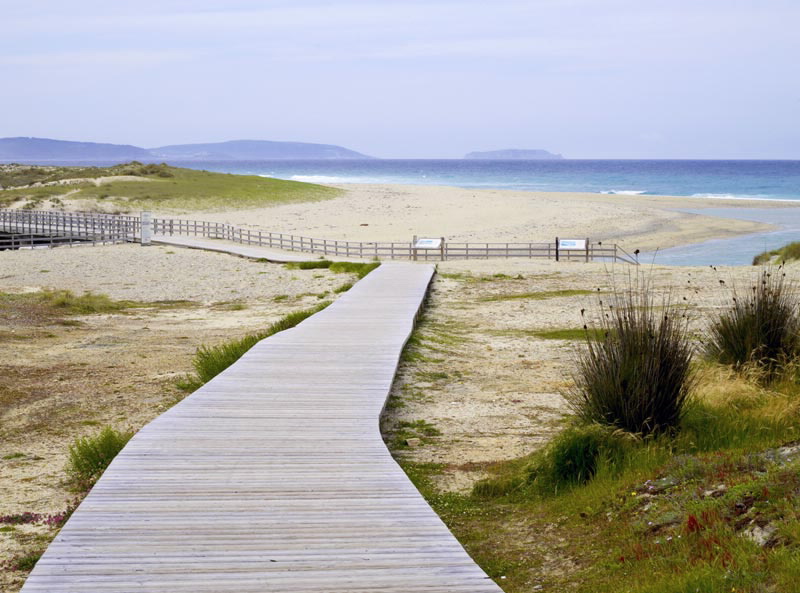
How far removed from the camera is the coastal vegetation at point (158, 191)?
64.4 meters

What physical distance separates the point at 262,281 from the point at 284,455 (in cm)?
2029

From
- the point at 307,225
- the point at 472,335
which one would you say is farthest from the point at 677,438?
the point at 307,225

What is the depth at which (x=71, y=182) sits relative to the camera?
73.1 meters

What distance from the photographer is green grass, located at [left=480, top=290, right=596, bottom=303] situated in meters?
22.4

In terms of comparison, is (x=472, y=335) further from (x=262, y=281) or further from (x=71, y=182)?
(x=71, y=182)

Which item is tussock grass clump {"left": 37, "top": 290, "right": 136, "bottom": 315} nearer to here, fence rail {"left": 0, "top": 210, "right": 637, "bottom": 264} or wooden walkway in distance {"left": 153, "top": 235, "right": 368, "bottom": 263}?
wooden walkway in distance {"left": 153, "top": 235, "right": 368, "bottom": 263}

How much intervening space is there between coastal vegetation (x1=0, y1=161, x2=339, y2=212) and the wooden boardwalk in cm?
5632

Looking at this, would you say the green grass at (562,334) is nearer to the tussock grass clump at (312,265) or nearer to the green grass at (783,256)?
the tussock grass clump at (312,265)

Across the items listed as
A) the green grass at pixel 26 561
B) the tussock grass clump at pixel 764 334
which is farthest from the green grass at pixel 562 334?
the green grass at pixel 26 561

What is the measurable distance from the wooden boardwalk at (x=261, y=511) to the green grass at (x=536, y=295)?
12.6 meters

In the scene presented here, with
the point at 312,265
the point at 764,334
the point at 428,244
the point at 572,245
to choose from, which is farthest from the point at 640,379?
the point at 428,244

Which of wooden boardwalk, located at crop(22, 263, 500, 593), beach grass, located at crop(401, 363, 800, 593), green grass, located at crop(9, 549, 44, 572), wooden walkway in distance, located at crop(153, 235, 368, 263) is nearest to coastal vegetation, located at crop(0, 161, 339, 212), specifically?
wooden walkway in distance, located at crop(153, 235, 368, 263)

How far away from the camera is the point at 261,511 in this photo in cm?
629

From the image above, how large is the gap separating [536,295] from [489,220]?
3682 centimetres
